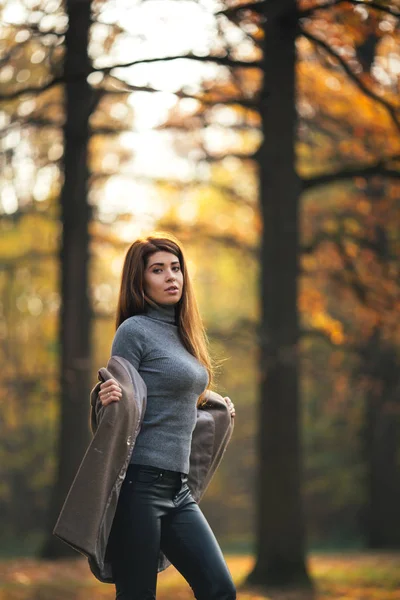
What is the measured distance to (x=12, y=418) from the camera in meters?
24.2

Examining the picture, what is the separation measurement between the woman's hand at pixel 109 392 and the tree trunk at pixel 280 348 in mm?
6760

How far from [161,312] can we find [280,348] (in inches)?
248

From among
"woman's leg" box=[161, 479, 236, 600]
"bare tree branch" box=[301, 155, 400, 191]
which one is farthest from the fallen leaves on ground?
"woman's leg" box=[161, 479, 236, 600]

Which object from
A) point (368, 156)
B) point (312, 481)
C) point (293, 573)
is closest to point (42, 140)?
point (368, 156)

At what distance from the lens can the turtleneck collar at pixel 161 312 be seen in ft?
16.1

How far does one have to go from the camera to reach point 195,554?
4.61 meters

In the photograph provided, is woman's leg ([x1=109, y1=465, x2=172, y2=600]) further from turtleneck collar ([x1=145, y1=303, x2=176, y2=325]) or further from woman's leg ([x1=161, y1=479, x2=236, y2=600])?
turtleneck collar ([x1=145, y1=303, x2=176, y2=325])

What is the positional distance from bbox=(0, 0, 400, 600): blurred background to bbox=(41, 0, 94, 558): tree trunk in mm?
32

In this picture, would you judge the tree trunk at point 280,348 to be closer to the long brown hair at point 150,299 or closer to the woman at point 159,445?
the long brown hair at point 150,299

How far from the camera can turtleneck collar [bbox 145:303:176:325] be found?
16.1 feet

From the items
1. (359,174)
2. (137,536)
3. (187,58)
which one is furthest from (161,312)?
(359,174)

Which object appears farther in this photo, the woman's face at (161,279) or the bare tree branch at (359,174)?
the bare tree branch at (359,174)

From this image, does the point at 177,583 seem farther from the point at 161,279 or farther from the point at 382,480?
the point at 382,480

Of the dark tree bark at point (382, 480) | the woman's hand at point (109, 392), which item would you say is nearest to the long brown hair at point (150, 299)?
the woman's hand at point (109, 392)
